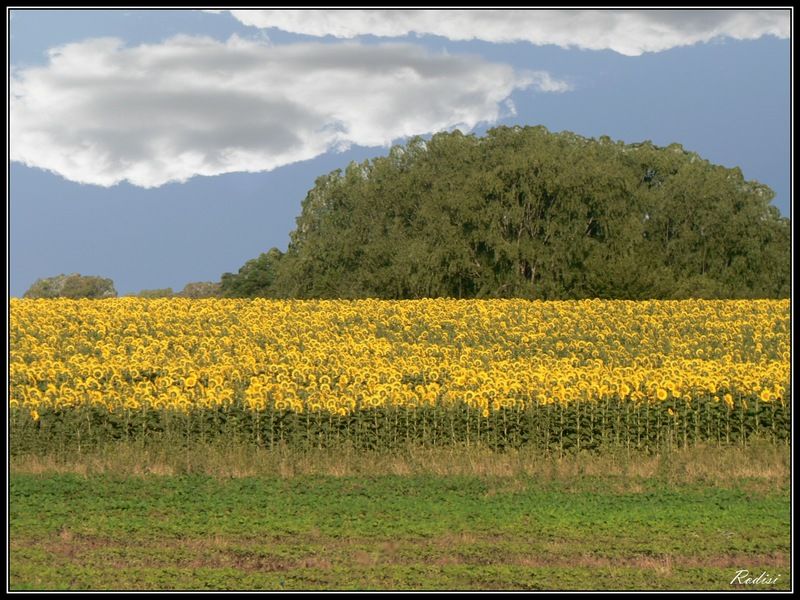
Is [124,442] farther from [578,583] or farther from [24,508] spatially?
[578,583]

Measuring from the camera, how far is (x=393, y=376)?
80.1ft

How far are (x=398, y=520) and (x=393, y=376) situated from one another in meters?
9.32

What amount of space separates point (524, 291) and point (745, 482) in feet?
116

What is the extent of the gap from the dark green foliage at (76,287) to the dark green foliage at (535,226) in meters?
38.0

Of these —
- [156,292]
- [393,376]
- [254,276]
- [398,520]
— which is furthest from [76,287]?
[398,520]

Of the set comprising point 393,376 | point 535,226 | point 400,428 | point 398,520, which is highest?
point 535,226

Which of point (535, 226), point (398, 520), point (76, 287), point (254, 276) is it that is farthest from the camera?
point (76, 287)

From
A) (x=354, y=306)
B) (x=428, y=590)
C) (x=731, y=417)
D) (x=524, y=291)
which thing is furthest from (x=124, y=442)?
(x=524, y=291)

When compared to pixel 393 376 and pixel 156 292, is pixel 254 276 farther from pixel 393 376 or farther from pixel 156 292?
pixel 393 376

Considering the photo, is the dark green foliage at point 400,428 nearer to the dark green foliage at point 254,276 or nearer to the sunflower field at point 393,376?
the sunflower field at point 393,376

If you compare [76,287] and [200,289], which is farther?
[200,289]

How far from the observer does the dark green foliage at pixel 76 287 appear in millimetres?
103562

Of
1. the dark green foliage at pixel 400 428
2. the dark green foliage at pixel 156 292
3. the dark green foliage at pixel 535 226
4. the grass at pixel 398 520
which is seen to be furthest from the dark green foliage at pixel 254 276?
the grass at pixel 398 520

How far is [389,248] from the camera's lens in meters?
62.0
